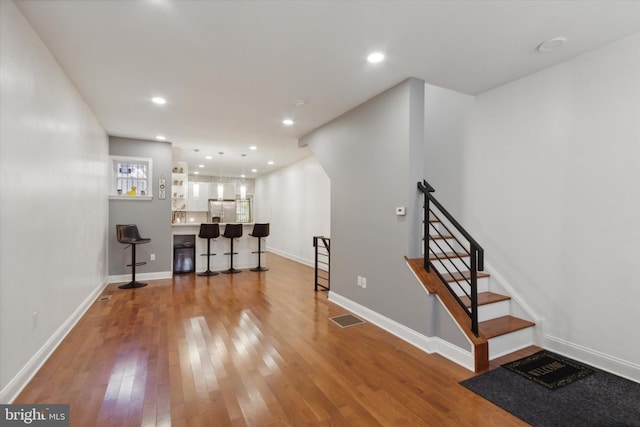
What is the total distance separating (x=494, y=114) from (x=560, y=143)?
797 mm

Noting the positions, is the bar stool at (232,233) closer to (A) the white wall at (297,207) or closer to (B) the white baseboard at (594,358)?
(A) the white wall at (297,207)

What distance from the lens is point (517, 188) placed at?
3.15 meters

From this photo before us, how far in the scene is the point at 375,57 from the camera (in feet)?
8.84

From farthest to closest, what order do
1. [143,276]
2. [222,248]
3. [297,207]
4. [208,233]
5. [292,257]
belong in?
1. [292,257]
2. [297,207]
3. [222,248]
4. [208,233]
5. [143,276]

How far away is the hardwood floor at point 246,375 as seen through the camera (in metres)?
1.87

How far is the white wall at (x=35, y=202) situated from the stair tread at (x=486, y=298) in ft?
12.3

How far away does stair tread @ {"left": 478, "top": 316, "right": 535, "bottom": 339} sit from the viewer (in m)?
2.69

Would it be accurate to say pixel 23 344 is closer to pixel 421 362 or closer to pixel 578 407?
pixel 421 362

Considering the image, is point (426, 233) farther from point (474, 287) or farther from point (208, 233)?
point (208, 233)

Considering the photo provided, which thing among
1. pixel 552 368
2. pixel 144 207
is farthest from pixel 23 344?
pixel 552 368

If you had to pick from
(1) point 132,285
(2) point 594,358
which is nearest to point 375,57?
(2) point 594,358

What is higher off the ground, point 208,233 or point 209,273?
point 208,233

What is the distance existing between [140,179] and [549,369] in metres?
6.75
